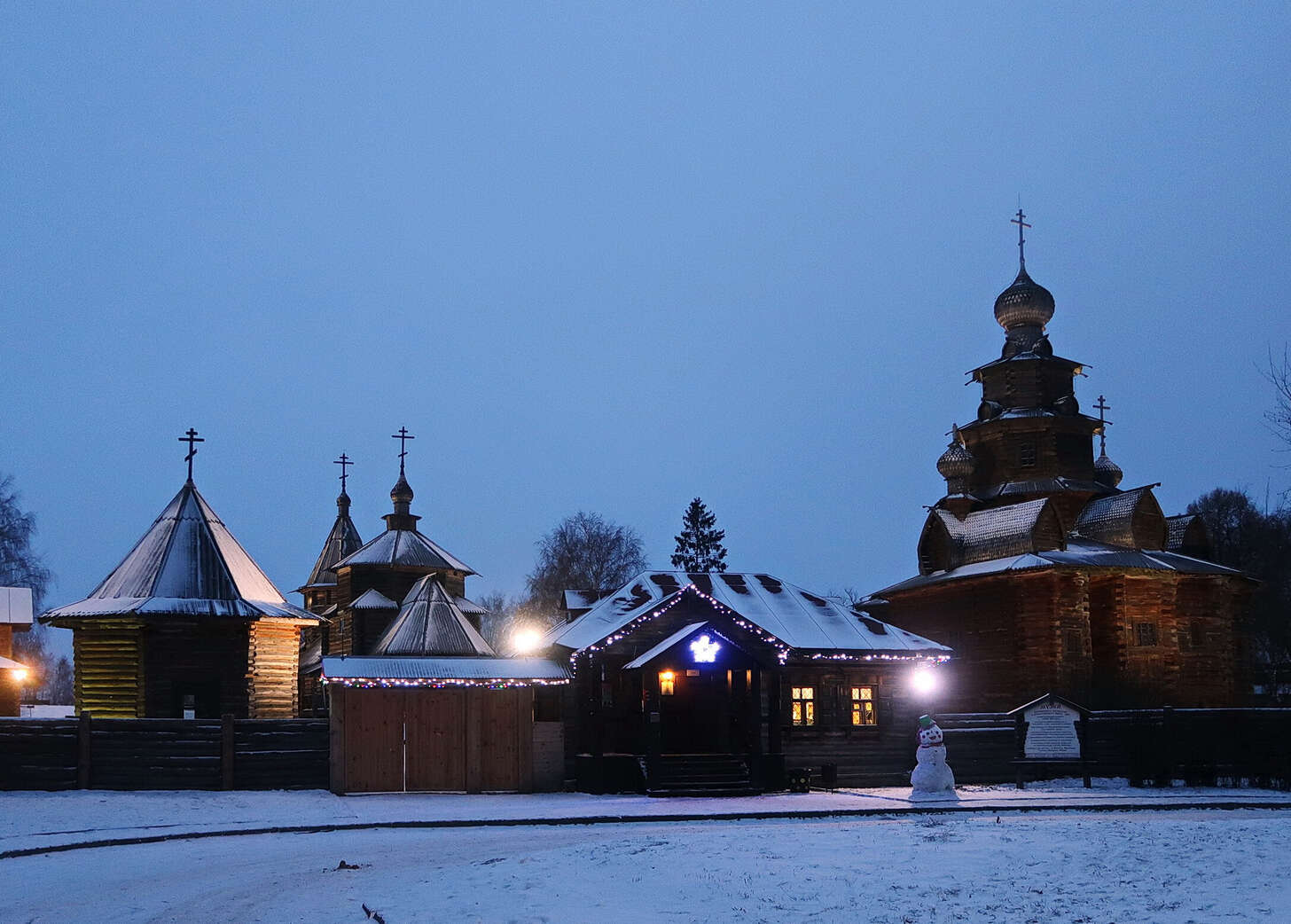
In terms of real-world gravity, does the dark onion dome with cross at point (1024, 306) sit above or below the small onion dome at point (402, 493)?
above

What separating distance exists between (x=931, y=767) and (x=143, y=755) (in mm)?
15894

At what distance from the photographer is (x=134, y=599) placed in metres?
32.2

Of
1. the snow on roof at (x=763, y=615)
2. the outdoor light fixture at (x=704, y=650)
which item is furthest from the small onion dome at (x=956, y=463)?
the outdoor light fixture at (x=704, y=650)

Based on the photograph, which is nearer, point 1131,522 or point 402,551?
point 1131,522

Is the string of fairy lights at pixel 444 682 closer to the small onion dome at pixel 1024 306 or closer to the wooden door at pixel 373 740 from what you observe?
the wooden door at pixel 373 740

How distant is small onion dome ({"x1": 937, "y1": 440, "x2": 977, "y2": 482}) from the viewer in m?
49.9

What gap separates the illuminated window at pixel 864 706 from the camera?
30844 millimetres

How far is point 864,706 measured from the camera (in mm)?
30984

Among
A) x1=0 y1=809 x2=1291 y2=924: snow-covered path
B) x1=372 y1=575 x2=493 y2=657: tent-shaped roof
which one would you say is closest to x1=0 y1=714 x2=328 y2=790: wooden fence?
x1=0 y1=809 x2=1291 y2=924: snow-covered path

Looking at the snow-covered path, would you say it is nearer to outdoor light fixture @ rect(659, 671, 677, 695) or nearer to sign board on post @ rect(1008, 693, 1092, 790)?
sign board on post @ rect(1008, 693, 1092, 790)

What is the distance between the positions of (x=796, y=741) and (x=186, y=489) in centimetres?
1851

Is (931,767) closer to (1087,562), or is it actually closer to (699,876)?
(699,876)

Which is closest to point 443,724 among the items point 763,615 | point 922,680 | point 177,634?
point 763,615

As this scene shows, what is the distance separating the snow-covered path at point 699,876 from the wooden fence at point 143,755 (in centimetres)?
736
